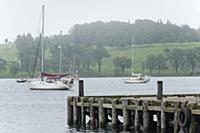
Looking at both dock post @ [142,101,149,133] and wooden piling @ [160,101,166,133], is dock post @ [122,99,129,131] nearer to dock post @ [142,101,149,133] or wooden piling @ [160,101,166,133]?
dock post @ [142,101,149,133]

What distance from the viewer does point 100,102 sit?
162 ft

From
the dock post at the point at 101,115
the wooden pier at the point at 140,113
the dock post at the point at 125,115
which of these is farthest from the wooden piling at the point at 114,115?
the dock post at the point at 101,115

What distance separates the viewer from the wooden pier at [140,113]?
1593 inches

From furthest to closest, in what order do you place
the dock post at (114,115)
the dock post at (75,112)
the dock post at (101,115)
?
the dock post at (75,112)
the dock post at (101,115)
the dock post at (114,115)

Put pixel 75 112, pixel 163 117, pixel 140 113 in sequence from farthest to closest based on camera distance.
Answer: pixel 75 112 → pixel 140 113 → pixel 163 117

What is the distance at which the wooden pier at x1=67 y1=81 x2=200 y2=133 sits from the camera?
133 feet

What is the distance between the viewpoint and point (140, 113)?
4609 cm

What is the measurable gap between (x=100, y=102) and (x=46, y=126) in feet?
37.9

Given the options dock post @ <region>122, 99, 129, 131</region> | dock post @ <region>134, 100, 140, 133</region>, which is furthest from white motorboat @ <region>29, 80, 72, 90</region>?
dock post @ <region>134, 100, 140, 133</region>

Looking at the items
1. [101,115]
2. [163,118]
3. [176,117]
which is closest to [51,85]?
[101,115]

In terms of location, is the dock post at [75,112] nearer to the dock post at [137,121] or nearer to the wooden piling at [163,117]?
the dock post at [137,121]

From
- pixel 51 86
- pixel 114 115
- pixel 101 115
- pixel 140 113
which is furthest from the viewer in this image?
pixel 51 86

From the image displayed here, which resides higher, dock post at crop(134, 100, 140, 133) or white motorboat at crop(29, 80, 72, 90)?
white motorboat at crop(29, 80, 72, 90)

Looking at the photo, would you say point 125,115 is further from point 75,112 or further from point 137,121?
point 75,112
